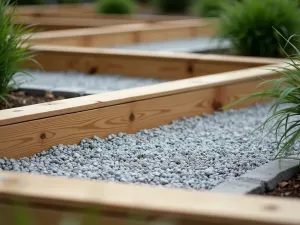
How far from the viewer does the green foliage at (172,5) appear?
61.6 feet

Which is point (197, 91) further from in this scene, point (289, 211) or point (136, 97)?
point (289, 211)

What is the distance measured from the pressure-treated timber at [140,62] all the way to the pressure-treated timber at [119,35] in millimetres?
653

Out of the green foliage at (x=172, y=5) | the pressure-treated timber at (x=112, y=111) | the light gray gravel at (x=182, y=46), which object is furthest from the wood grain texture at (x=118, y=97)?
the green foliage at (x=172, y=5)

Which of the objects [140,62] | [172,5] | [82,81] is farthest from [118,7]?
[82,81]

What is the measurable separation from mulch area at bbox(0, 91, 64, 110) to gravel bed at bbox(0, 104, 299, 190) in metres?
0.90

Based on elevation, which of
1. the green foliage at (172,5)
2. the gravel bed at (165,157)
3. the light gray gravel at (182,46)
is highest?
the green foliage at (172,5)

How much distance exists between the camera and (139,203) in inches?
84.6

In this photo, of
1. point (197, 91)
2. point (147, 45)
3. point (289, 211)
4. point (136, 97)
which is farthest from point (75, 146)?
point (147, 45)

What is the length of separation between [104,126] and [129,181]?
0.90 meters

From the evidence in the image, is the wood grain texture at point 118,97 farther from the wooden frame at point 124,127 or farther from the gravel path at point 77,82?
the gravel path at point 77,82

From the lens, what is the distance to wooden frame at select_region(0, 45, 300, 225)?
2129 millimetres

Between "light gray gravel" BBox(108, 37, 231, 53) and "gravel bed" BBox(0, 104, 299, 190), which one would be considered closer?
"gravel bed" BBox(0, 104, 299, 190)

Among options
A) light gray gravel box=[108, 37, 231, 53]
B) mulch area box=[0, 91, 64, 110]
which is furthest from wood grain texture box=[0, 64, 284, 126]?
light gray gravel box=[108, 37, 231, 53]

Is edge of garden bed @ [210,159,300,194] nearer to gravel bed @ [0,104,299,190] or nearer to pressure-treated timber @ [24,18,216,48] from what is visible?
gravel bed @ [0,104,299,190]
